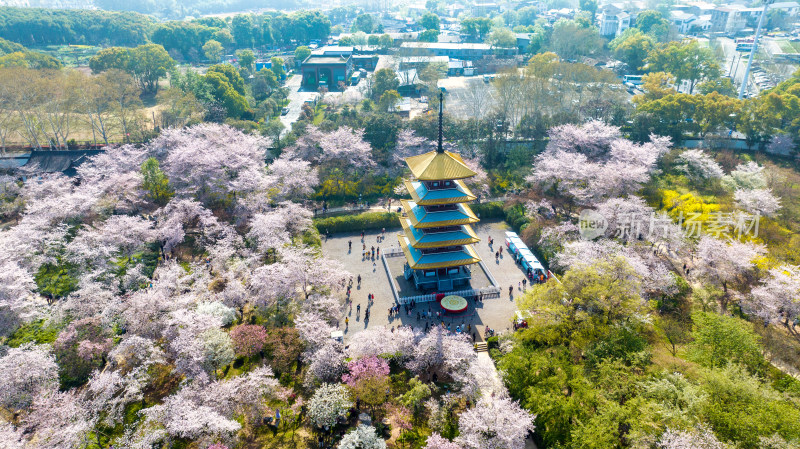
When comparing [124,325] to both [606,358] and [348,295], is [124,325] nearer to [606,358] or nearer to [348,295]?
[348,295]

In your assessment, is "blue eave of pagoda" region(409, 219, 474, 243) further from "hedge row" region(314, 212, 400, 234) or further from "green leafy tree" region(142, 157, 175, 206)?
"green leafy tree" region(142, 157, 175, 206)

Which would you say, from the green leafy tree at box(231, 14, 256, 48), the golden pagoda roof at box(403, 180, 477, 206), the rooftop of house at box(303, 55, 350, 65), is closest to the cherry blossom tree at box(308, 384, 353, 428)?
the golden pagoda roof at box(403, 180, 477, 206)

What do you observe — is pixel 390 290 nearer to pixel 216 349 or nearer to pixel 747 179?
pixel 216 349

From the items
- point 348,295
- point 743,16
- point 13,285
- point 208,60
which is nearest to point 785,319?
point 348,295

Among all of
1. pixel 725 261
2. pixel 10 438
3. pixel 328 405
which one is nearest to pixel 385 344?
pixel 328 405

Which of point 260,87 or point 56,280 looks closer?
point 56,280

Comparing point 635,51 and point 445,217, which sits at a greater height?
point 635,51
